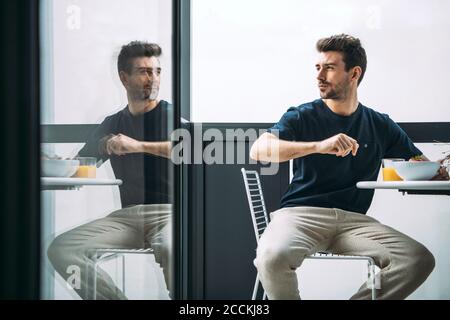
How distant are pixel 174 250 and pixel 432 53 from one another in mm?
1658

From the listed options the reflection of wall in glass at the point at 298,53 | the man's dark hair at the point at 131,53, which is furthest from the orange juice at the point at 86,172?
the reflection of wall in glass at the point at 298,53

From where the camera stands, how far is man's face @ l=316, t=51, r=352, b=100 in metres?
2.99

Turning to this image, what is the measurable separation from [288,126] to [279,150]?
0.13 meters

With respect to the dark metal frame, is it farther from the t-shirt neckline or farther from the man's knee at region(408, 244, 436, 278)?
the t-shirt neckline

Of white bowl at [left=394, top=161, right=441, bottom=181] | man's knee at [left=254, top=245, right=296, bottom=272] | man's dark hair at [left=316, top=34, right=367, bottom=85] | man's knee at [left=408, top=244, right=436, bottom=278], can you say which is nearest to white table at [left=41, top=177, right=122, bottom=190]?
man's knee at [left=254, top=245, right=296, bottom=272]

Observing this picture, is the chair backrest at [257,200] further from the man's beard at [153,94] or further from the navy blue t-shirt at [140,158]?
the man's beard at [153,94]

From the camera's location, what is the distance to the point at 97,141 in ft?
3.66

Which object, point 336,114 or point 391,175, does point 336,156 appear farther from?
point 391,175

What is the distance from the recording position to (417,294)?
2.88 m

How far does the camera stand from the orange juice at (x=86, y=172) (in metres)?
0.98

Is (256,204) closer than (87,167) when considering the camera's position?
No

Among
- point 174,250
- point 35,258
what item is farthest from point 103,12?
point 174,250

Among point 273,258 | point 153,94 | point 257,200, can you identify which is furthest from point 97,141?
point 257,200

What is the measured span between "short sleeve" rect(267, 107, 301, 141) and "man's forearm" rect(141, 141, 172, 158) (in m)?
1.00
